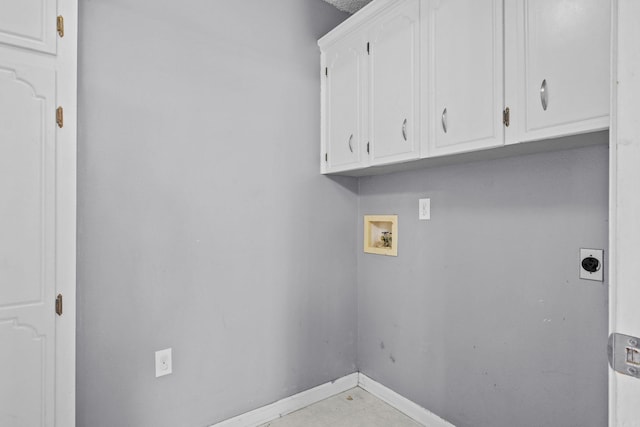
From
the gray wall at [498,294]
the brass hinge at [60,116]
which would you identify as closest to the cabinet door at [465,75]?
the gray wall at [498,294]

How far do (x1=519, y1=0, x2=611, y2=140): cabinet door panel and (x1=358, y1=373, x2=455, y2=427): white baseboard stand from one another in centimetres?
161

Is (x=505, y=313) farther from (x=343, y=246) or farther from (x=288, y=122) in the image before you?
(x=288, y=122)

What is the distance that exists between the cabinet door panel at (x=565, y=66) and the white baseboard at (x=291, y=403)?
1.94 m

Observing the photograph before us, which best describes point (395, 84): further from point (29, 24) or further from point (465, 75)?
point (29, 24)

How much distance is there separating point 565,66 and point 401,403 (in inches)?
78.1

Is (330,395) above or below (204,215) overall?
below

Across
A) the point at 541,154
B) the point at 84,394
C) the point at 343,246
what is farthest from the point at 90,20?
the point at 541,154

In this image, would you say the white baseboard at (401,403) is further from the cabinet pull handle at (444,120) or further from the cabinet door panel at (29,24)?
the cabinet door panel at (29,24)

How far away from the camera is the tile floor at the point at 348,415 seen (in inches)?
82.7

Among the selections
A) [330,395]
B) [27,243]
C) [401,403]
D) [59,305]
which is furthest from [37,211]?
[401,403]

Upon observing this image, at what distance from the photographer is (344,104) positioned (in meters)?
2.24

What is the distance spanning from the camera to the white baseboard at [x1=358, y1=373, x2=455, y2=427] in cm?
205

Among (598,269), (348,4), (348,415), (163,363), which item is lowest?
(348,415)

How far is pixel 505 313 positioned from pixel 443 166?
0.82 metres
